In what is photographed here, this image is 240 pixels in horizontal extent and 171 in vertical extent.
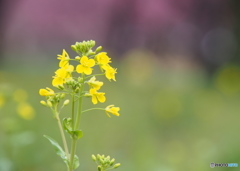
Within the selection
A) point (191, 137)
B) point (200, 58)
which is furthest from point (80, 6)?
point (191, 137)

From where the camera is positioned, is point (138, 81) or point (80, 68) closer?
point (80, 68)

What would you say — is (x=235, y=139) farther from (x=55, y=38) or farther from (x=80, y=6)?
(x=55, y=38)

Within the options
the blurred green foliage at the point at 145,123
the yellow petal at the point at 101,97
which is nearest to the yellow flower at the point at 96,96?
the yellow petal at the point at 101,97

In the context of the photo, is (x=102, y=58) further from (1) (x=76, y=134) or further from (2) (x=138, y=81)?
(2) (x=138, y=81)

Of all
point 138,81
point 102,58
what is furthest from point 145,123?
point 102,58

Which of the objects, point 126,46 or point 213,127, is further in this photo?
Answer: point 126,46

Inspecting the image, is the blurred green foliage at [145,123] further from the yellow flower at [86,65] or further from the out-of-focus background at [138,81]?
the yellow flower at [86,65]
